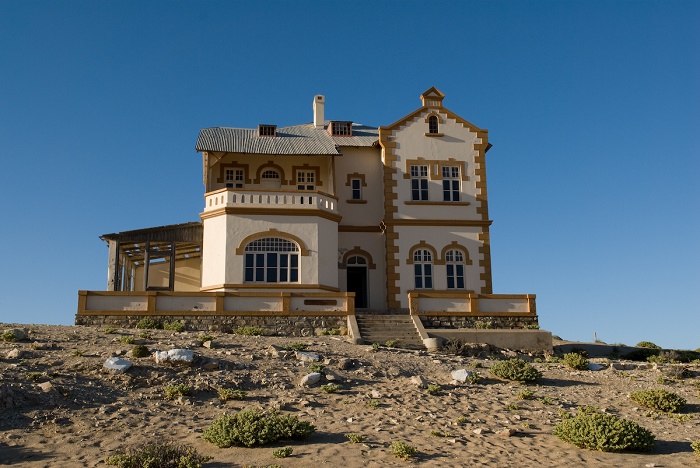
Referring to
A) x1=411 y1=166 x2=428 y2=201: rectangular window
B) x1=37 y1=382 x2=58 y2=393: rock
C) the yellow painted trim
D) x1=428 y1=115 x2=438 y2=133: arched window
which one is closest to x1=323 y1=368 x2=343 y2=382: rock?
x1=37 y1=382 x2=58 y2=393: rock

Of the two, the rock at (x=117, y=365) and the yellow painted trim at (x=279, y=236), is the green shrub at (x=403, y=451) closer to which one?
the rock at (x=117, y=365)

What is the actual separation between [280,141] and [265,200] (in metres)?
5.62

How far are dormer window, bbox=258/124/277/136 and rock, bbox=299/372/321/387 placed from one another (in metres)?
20.2

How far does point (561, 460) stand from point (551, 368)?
9.86 meters

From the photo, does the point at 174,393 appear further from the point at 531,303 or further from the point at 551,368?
the point at 531,303

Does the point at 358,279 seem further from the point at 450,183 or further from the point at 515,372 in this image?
the point at 515,372

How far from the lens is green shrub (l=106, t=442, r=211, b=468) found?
12945 millimetres

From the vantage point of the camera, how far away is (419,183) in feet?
115

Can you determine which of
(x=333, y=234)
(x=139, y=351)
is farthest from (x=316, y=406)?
(x=333, y=234)

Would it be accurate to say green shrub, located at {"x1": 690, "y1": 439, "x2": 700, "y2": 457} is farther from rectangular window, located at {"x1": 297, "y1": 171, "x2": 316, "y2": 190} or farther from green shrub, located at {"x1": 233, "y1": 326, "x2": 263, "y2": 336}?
rectangular window, located at {"x1": 297, "y1": 171, "x2": 316, "y2": 190}

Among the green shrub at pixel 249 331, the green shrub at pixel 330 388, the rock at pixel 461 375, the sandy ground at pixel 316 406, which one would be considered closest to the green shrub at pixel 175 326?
the green shrub at pixel 249 331

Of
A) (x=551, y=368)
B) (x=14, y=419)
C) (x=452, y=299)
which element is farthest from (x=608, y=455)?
(x=452, y=299)

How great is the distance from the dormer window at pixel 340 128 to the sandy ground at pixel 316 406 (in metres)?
16.8

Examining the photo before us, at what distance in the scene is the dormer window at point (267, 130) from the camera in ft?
121
